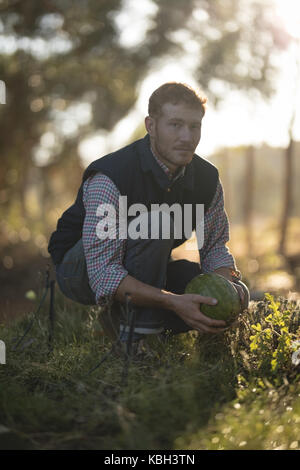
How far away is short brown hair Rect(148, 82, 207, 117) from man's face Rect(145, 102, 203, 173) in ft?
0.09

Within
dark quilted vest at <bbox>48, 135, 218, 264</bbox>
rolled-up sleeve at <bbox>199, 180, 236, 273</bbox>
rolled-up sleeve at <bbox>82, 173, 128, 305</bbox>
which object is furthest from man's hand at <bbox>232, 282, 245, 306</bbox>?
rolled-up sleeve at <bbox>82, 173, 128, 305</bbox>

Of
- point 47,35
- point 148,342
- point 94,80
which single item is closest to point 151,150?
point 148,342

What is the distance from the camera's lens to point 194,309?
299 centimetres

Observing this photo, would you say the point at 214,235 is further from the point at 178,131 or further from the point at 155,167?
the point at 178,131

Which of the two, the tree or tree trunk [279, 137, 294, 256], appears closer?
the tree

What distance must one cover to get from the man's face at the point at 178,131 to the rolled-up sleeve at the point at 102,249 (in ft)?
1.53

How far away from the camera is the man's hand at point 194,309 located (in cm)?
298

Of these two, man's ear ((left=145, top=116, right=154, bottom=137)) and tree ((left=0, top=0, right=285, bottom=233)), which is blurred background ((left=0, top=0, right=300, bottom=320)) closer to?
tree ((left=0, top=0, right=285, bottom=233))

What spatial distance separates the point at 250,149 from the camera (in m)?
18.9

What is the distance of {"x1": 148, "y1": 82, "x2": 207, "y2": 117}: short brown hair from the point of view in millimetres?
3318

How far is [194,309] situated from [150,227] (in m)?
0.58

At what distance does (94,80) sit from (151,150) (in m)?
12.3

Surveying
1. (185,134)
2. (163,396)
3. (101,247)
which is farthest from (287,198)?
(163,396)
